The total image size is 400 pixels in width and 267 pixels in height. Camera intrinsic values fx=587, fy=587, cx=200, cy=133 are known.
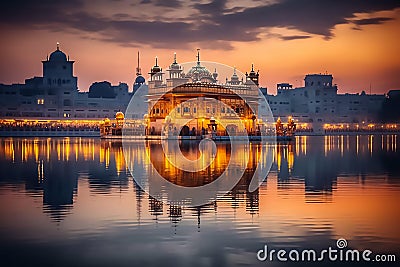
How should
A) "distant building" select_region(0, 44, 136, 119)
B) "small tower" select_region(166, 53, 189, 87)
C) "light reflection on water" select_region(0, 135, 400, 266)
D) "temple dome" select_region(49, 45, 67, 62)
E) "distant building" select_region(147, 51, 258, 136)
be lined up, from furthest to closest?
1. "temple dome" select_region(49, 45, 67, 62)
2. "distant building" select_region(0, 44, 136, 119)
3. "small tower" select_region(166, 53, 189, 87)
4. "distant building" select_region(147, 51, 258, 136)
5. "light reflection on water" select_region(0, 135, 400, 266)

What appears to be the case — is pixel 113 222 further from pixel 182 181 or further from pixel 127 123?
pixel 127 123

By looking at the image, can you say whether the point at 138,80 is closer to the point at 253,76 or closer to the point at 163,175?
the point at 253,76

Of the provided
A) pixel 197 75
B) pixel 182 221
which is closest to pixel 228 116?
pixel 197 75

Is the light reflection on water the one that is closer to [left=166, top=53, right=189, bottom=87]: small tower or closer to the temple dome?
[left=166, top=53, right=189, bottom=87]: small tower

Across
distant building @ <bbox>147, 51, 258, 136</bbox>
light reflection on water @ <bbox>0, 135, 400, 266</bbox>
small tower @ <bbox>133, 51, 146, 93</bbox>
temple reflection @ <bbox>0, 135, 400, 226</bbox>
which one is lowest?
light reflection on water @ <bbox>0, 135, 400, 266</bbox>

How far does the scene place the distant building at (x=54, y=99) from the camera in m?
78.2

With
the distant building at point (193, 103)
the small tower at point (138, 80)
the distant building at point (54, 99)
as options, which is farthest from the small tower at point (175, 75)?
the small tower at point (138, 80)

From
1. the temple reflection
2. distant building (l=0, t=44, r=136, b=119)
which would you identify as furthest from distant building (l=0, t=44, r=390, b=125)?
the temple reflection

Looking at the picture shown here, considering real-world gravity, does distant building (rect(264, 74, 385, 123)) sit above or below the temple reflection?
above

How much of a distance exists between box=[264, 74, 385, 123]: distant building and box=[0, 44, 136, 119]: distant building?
94.9ft

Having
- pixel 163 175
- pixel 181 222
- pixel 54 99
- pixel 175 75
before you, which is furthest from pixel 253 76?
pixel 181 222

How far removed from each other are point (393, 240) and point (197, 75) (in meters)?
56.4

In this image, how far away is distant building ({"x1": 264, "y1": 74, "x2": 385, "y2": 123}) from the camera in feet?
330

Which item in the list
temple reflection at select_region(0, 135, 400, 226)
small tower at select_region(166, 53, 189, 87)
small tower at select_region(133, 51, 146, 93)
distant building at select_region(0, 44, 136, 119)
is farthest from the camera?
small tower at select_region(133, 51, 146, 93)
